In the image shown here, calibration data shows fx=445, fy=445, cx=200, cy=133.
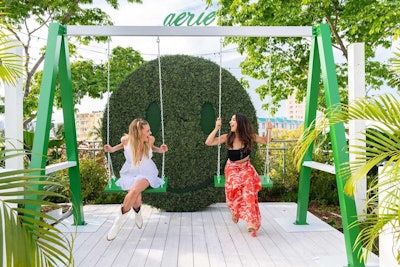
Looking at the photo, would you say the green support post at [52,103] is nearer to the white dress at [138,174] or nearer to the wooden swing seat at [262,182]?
the white dress at [138,174]

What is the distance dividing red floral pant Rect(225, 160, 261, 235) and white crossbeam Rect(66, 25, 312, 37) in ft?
4.56

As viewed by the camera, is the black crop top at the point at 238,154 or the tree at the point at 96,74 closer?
the black crop top at the point at 238,154

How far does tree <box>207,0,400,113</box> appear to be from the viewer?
33.7 ft

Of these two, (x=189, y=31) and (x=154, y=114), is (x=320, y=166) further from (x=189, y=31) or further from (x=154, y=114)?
(x=154, y=114)

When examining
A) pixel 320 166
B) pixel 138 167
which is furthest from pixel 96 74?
pixel 320 166

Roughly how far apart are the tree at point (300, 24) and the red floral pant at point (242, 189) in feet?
20.1

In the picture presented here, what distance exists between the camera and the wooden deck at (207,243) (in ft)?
12.2

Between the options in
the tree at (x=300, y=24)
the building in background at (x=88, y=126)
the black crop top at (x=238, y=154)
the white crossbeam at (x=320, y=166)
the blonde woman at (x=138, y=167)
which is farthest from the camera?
the building in background at (x=88, y=126)

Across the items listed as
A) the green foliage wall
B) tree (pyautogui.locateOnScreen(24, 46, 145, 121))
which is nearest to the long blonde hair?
the green foliage wall

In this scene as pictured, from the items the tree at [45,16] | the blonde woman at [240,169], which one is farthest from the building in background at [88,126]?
the blonde woman at [240,169]

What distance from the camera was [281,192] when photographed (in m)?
7.33

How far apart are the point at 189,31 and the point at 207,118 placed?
195cm

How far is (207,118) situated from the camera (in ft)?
20.4

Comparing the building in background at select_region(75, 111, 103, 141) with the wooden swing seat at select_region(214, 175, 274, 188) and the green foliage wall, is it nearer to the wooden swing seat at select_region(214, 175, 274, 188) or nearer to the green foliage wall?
the green foliage wall
